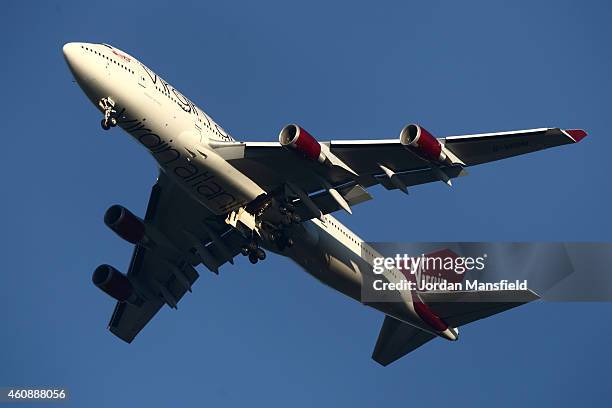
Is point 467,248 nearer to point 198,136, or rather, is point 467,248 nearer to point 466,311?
point 466,311

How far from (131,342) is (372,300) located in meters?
14.2

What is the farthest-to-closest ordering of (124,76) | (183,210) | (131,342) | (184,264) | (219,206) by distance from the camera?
(131,342), (184,264), (183,210), (219,206), (124,76)

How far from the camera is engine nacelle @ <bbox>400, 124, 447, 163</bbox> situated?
121ft

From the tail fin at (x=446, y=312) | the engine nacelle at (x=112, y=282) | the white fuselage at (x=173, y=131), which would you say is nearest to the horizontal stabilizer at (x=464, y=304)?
the tail fin at (x=446, y=312)

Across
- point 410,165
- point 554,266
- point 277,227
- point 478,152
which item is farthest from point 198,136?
point 554,266

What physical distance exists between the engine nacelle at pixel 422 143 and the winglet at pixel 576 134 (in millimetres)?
4885

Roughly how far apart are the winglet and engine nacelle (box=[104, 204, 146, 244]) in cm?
2037

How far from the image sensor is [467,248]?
44.6 metres

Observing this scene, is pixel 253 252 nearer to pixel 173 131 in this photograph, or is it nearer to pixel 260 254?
pixel 260 254

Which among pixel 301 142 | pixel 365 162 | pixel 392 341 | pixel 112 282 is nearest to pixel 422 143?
pixel 365 162

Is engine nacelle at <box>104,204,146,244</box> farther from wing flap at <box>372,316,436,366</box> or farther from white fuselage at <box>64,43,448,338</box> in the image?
wing flap at <box>372,316,436,366</box>

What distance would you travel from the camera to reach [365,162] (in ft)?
129

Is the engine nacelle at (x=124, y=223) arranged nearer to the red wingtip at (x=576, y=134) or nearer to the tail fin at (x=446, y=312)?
the tail fin at (x=446, y=312)

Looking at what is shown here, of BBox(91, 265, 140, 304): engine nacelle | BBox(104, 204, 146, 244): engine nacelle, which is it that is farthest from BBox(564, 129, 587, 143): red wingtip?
BBox(91, 265, 140, 304): engine nacelle
